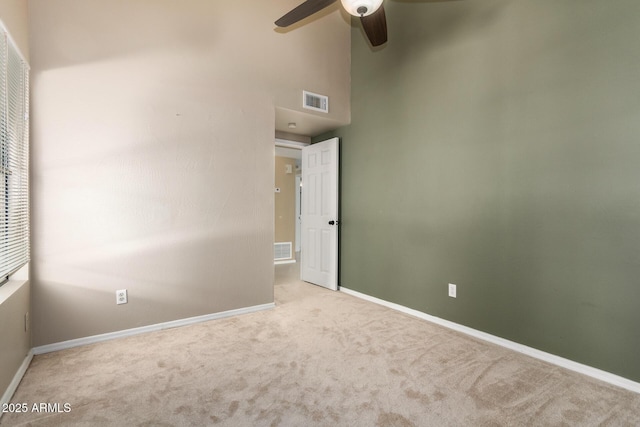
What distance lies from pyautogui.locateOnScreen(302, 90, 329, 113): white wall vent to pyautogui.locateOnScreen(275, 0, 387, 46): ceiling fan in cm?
128

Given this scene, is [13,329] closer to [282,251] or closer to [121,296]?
[121,296]

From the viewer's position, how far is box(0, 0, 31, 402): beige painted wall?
1.80m

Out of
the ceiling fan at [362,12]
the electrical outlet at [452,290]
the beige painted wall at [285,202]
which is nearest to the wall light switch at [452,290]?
the electrical outlet at [452,290]

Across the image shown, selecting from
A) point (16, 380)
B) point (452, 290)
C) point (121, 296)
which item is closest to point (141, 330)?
point (121, 296)

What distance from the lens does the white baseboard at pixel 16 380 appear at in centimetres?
179

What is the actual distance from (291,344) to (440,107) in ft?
8.38

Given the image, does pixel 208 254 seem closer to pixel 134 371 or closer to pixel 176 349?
pixel 176 349

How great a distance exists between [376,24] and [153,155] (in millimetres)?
2136

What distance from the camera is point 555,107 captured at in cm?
235

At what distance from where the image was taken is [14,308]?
1985mm

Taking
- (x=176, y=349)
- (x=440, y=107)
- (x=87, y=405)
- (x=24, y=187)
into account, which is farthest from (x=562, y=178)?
(x=24, y=187)

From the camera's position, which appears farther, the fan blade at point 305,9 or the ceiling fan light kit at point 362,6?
the fan blade at point 305,9

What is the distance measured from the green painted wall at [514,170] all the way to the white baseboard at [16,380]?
3117 millimetres

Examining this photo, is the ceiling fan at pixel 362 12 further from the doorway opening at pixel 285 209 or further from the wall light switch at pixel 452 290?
the doorway opening at pixel 285 209
